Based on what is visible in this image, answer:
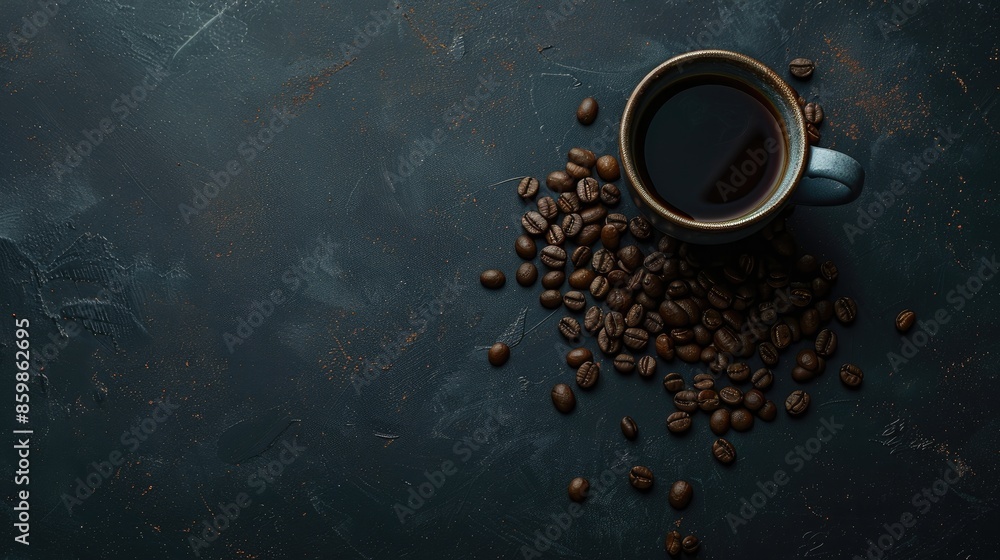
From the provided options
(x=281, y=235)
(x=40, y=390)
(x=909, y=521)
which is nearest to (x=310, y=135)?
(x=281, y=235)

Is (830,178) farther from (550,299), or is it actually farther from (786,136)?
(550,299)

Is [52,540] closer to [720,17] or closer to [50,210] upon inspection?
[50,210]

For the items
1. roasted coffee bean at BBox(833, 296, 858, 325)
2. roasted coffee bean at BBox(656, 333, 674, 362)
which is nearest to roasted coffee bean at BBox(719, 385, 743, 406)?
roasted coffee bean at BBox(656, 333, 674, 362)

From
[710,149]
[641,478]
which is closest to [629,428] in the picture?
[641,478]

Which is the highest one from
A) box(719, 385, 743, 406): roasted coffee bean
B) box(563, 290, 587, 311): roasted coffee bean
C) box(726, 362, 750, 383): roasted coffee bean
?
box(563, 290, 587, 311): roasted coffee bean

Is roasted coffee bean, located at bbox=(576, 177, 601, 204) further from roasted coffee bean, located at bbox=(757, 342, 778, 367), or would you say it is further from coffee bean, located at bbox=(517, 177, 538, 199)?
roasted coffee bean, located at bbox=(757, 342, 778, 367)

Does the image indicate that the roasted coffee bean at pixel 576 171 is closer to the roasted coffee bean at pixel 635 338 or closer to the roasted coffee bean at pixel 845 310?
the roasted coffee bean at pixel 635 338
